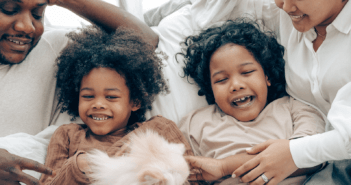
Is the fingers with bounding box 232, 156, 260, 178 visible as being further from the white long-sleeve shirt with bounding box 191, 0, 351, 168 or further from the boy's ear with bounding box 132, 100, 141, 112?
the boy's ear with bounding box 132, 100, 141, 112

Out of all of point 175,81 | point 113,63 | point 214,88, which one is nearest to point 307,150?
point 214,88

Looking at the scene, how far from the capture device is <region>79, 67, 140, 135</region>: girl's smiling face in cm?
117

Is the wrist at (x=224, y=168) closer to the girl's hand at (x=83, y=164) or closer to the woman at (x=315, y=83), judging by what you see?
the woman at (x=315, y=83)

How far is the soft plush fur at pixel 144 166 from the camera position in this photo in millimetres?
790

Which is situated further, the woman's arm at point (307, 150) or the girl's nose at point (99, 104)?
the girl's nose at point (99, 104)

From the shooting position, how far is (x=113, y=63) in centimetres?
124

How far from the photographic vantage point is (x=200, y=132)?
4.20ft

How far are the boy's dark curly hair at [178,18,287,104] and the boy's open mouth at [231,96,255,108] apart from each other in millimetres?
166

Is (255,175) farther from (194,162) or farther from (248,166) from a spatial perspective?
(194,162)

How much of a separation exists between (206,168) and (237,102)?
1.24 feet

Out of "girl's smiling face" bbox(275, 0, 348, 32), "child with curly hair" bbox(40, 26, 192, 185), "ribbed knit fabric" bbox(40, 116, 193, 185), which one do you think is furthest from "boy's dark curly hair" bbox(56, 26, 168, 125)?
"girl's smiling face" bbox(275, 0, 348, 32)

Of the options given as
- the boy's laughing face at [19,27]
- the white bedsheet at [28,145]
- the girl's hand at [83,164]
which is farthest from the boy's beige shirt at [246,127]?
the boy's laughing face at [19,27]

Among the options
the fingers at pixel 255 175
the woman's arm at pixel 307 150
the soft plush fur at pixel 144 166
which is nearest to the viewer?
the soft plush fur at pixel 144 166

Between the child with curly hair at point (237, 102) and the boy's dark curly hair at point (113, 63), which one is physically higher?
the boy's dark curly hair at point (113, 63)
